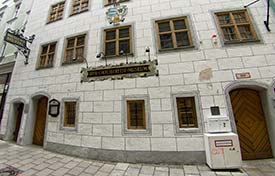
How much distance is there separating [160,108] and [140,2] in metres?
5.25

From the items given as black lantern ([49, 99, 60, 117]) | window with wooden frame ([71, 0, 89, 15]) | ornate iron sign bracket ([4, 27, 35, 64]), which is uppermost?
window with wooden frame ([71, 0, 89, 15])

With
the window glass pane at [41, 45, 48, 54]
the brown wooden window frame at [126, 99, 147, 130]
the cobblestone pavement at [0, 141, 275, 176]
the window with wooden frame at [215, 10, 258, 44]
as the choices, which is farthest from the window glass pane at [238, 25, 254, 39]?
the window glass pane at [41, 45, 48, 54]

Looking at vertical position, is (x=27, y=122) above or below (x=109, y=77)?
below

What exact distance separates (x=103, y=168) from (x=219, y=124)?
4033 mm

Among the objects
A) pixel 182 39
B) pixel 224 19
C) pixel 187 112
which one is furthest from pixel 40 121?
pixel 224 19

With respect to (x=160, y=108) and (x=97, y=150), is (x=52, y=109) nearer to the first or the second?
(x=97, y=150)

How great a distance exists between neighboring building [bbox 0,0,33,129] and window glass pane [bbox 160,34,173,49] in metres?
10.2

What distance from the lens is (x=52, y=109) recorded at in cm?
564

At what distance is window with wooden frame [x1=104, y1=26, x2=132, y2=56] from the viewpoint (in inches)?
214

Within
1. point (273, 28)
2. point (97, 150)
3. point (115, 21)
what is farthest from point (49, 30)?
point (273, 28)

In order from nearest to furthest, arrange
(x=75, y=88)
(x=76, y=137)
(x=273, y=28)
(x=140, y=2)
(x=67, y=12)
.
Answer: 1. (x=273, y=28)
2. (x=76, y=137)
3. (x=75, y=88)
4. (x=140, y=2)
5. (x=67, y=12)

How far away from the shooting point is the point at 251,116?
4363mm

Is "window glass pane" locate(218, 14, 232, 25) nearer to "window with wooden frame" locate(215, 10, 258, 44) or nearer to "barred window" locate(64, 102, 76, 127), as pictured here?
"window with wooden frame" locate(215, 10, 258, 44)

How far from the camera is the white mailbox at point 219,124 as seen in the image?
384 centimetres
